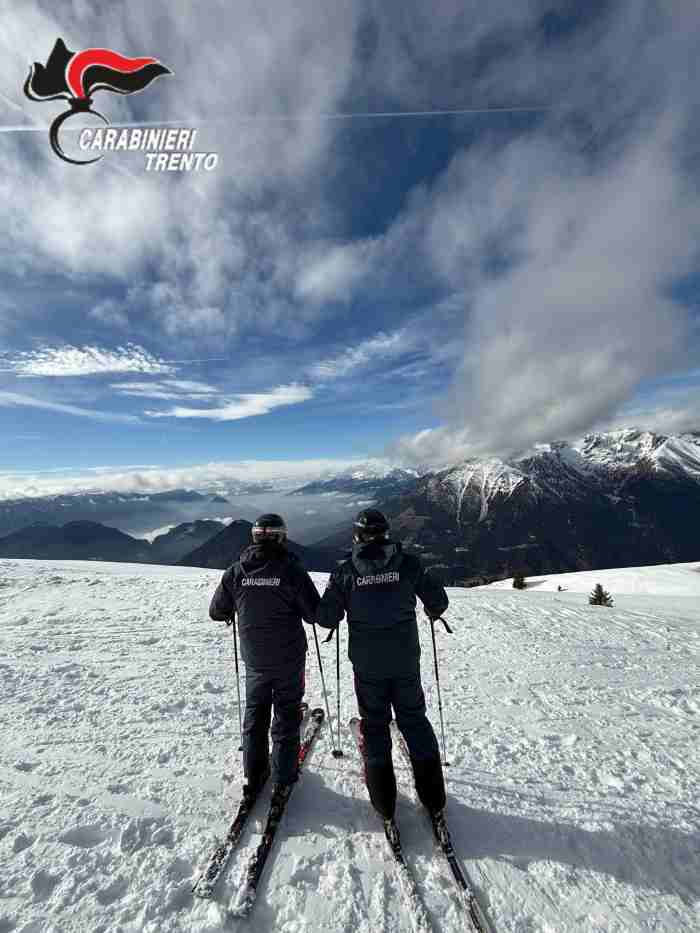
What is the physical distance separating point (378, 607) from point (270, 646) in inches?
55.2

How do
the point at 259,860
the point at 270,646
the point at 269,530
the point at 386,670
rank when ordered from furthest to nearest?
1. the point at 269,530
2. the point at 270,646
3. the point at 386,670
4. the point at 259,860

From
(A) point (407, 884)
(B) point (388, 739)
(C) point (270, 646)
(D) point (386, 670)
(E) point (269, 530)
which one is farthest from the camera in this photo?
(E) point (269, 530)

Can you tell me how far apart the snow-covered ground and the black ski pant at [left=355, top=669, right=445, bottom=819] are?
42cm

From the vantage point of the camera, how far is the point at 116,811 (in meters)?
4.39

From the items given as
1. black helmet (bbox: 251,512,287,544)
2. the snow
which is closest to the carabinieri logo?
black helmet (bbox: 251,512,287,544)

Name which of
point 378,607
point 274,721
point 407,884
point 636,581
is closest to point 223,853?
point 274,721

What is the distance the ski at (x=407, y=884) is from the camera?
3307mm

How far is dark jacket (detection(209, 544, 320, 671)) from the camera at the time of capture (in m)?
4.63

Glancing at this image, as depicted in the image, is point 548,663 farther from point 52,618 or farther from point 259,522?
point 52,618

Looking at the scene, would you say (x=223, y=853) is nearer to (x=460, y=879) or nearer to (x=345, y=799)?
(x=345, y=799)

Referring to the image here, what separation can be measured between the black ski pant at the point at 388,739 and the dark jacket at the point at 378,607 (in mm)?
193

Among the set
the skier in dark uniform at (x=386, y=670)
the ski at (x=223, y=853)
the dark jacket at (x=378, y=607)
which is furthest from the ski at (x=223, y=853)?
the dark jacket at (x=378, y=607)

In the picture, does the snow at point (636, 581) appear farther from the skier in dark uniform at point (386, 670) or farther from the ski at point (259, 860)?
the ski at point (259, 860)

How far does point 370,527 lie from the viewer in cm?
463
